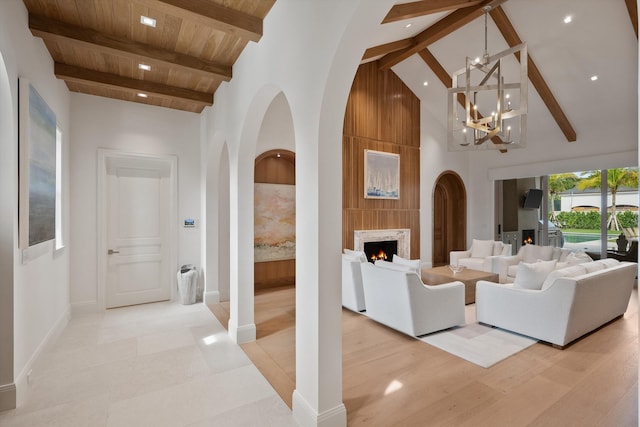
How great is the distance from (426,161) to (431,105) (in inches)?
54.8


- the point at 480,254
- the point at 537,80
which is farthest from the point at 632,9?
the point at 480,254

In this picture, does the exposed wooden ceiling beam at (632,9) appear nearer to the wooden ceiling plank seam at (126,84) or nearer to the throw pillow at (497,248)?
the throw pillow at (497,248)

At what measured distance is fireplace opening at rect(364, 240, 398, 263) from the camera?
683 centimetres

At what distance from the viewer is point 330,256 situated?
2.03m

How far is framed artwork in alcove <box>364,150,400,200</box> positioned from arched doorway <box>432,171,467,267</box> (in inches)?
79.1

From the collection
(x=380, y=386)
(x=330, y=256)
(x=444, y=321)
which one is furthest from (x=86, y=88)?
(x=444, y=321)

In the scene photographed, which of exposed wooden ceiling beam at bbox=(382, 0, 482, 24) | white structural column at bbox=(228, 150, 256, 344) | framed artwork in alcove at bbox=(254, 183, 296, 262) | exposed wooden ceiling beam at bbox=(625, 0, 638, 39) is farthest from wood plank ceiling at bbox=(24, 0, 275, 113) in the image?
exposed wooden ceiling beam at bbox=(625, 0, 638, 39)

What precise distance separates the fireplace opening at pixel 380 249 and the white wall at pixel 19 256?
17.0ft

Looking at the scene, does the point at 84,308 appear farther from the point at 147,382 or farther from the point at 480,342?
the point at 480,342

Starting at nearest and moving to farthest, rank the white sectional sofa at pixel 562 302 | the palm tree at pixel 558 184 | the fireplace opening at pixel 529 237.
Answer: the white sectional sofa at pixel 562 302 → the palm tree at pixel 558 184 → the fireplace opening at pixel 529 237

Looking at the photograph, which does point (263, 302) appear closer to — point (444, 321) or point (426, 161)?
point (444, 321)

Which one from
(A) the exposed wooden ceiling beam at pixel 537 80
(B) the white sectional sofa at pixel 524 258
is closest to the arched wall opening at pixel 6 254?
(A) the exposed wooden ceiling beam at pixel 537 80

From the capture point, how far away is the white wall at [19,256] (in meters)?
2.29

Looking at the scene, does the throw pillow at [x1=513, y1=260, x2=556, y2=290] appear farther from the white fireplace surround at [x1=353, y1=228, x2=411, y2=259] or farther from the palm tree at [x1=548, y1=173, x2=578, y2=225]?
the palm tree at [x1=548, y1=173, x2=578, y2=225]
